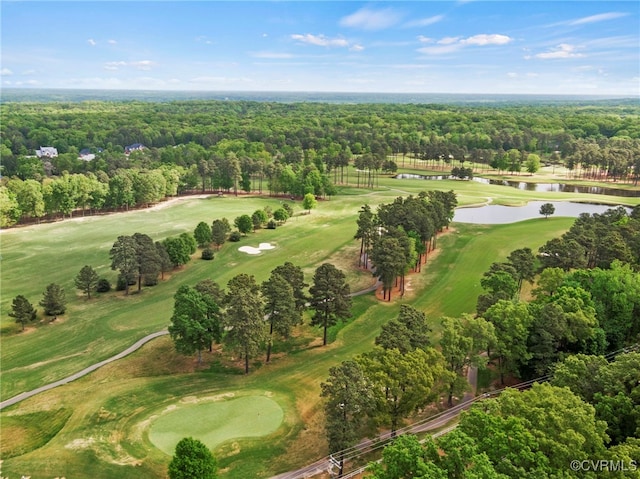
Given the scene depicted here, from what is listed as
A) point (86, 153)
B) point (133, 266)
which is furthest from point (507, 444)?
point (86, 153)

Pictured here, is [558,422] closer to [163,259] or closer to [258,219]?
[163,259]

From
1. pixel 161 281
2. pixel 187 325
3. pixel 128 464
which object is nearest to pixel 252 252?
pixel 161 281

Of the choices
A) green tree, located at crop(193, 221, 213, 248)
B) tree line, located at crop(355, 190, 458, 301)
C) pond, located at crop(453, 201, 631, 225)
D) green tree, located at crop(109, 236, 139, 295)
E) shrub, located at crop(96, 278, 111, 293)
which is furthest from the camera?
pond, located at crop(453, 201, 631, 225)

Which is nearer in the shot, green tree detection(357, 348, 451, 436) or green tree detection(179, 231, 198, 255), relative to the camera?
green tree detection(357, 348, 451, 436)

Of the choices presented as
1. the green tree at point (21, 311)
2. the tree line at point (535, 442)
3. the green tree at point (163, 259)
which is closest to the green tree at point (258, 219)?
the green tree at point (163, 259)

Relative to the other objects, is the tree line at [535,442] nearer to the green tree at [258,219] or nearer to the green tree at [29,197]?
the green tree at [258,219]

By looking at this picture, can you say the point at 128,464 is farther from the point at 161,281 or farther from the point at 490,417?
the point at 161,281

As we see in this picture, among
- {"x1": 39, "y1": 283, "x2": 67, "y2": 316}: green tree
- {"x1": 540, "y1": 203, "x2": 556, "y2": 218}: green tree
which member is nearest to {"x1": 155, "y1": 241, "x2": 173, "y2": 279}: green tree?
{"x1": 39, "y1": 283, "x2": 67, "y2": 316}: green tree

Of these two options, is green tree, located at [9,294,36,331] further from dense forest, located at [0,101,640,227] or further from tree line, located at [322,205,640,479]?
dense forest, located at [0,101,640,227]
